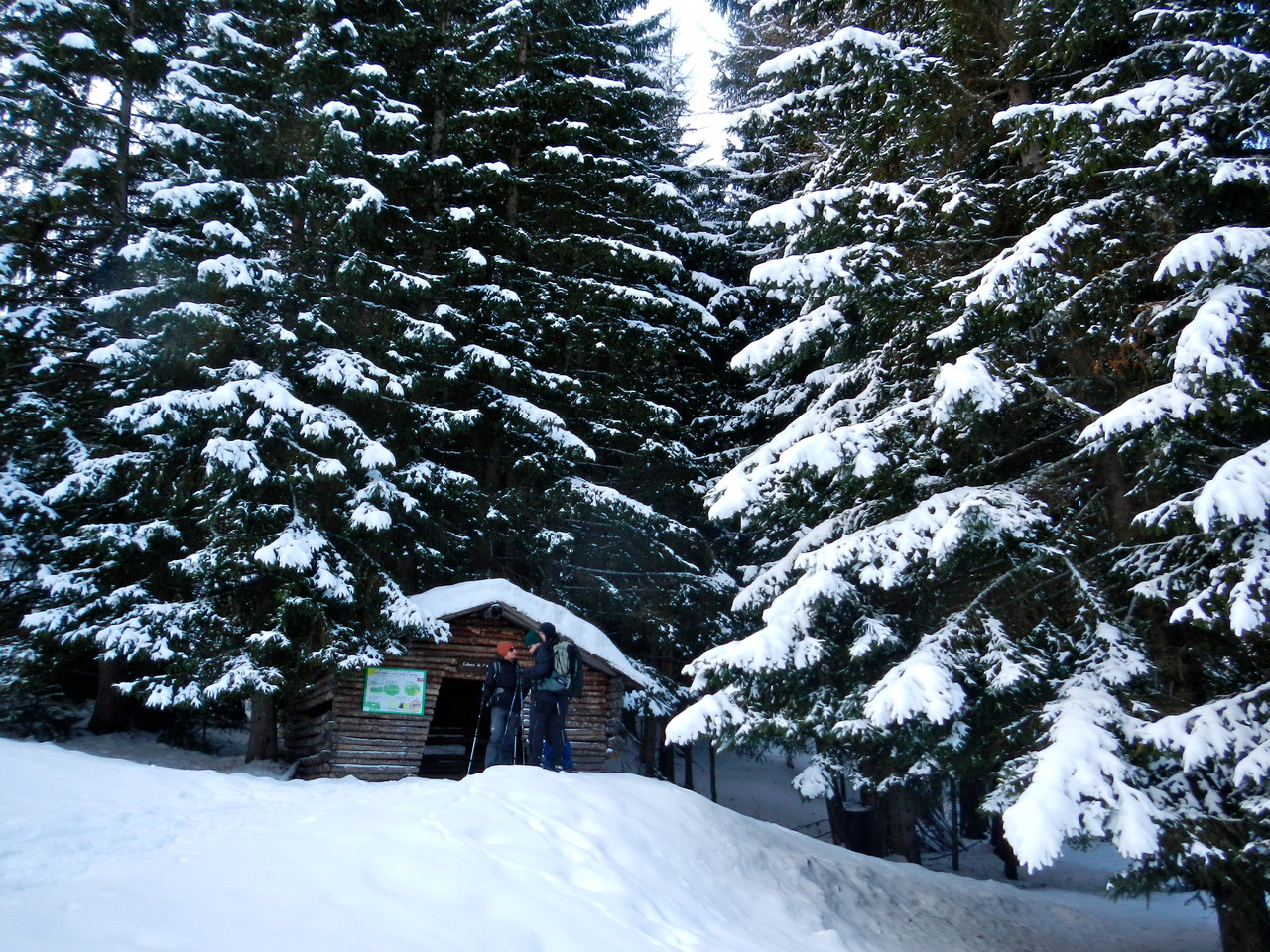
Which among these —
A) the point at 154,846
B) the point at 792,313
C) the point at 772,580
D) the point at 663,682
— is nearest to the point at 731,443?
the point at 792,313

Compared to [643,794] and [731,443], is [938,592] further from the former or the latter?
[731,443]

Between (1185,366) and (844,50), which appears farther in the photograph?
(844,50)

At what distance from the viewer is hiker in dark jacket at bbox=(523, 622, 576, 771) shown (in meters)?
10.3

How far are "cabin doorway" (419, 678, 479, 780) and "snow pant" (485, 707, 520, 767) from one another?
658cm

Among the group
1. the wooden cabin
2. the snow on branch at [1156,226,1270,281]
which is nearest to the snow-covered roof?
the wooden cabin

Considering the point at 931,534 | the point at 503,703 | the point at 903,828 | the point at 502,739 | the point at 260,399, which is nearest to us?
the point at 931,534

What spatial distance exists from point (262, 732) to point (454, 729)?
5465 millimetres

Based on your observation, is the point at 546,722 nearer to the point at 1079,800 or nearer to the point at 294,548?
the point at 294,548

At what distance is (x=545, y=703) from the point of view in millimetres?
10375

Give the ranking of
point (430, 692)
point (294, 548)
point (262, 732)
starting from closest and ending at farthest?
point (294, 548)
point (430, 692)
point (262, 732)

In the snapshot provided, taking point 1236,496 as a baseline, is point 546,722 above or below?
below

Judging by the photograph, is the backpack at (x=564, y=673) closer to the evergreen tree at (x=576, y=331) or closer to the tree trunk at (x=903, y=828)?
the evergreen tree at (x=576, y=331)

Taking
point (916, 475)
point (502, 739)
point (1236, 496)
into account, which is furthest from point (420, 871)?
point (916, 475)

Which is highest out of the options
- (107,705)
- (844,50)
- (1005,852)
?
(844,50)
